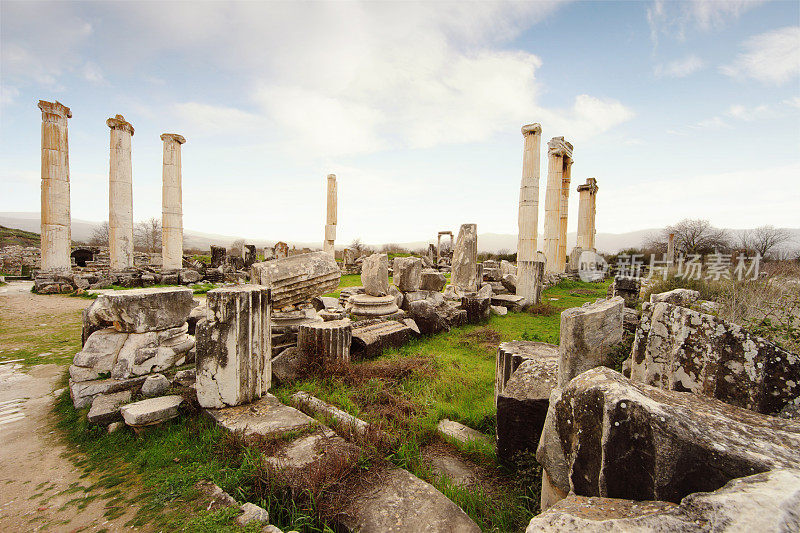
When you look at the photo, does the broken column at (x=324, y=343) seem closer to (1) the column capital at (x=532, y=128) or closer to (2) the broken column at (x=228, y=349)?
(2) the broken column at (x=228, y=349)

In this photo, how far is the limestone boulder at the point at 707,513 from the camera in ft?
3.06

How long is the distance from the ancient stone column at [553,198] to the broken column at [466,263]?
8095mm

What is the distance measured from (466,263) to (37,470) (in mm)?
9897

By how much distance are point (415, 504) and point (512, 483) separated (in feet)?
3.23

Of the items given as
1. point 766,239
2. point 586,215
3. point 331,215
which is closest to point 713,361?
point 331,215

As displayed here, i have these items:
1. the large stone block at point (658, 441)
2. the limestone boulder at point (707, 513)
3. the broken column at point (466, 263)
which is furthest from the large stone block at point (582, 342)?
the broken column at point (466, 263)

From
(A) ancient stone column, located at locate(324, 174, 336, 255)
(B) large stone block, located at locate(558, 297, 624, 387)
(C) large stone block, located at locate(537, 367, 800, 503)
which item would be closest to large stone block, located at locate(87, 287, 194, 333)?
(B) large stone block, located at locate(558, 297, 624, 387)

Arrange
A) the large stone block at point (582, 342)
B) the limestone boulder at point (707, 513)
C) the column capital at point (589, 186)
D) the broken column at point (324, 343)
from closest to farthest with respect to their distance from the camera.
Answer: the limestone boulder at point (707, 513) < the large stone block at point (582, 342) < the broken column at point (324, 343) < the column capital at point (589, 186)

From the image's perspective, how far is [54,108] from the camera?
12.5m

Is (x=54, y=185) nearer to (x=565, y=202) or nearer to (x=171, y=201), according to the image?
(x=171, y=201)

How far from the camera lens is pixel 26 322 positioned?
789 cm

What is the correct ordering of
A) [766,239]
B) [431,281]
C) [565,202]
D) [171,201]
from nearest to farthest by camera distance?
[431,281] → [171,201] → [565,202] → [766,239]

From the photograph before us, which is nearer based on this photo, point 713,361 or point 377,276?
point 713,361

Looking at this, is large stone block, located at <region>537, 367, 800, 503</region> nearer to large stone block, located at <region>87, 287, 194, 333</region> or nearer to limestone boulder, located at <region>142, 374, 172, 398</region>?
limestone boulder, located at <region>142, 374, 172, 398</region>
